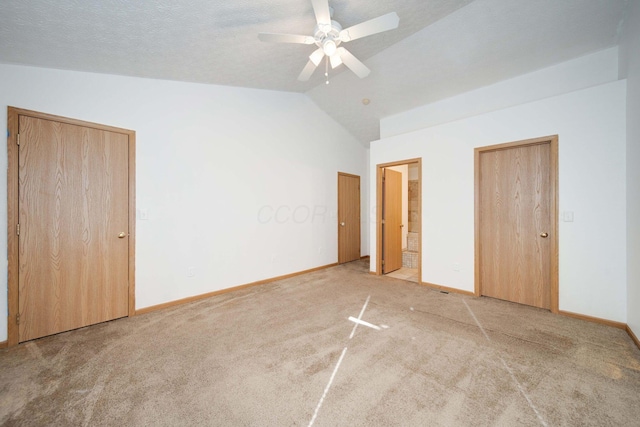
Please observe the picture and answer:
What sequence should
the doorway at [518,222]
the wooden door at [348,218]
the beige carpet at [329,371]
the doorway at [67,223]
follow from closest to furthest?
the beige carpet at [329,371] → the doorway at [67,223] → the doorway at [518,222] → the wooden door at [348,218]

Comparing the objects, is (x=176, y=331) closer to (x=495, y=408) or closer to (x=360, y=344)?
(x=360, y=344)

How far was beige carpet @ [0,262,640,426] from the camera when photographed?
1459 millimetres

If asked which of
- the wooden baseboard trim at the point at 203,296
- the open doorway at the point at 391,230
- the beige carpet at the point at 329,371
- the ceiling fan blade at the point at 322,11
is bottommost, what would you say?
the beige carpet at the point at 329,371

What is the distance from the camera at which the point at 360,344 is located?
2201 millimetres

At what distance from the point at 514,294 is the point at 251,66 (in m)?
4.41

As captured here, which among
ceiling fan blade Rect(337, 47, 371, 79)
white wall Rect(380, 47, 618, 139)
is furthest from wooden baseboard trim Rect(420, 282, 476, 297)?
ceiling fan blade Rect(337, 47, 371, 79)

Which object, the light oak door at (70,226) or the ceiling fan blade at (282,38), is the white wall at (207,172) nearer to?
the light oak door at (70,226)

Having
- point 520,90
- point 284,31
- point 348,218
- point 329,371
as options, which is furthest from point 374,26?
point 348,218

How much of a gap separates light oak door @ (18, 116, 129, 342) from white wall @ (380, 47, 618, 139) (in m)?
4.25

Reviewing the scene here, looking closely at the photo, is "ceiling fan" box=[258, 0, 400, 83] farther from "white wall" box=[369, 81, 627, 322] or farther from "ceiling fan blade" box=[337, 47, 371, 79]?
"white wall" box=[369, 81, 627, 322]

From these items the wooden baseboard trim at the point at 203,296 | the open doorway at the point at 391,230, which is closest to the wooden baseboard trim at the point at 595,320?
the open doorway at the point at 391,230

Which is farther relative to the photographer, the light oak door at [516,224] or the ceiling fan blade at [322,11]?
the light oak door at [516,224]

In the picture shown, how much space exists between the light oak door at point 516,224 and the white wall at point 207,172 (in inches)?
109

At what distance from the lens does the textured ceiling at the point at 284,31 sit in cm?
195
